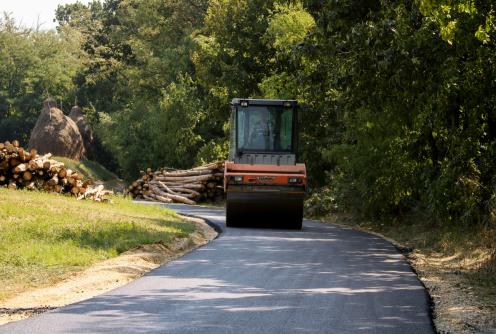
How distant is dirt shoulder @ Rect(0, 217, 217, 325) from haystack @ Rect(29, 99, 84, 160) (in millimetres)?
41314

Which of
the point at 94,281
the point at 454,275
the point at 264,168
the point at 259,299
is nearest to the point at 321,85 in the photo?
the point at 264,168

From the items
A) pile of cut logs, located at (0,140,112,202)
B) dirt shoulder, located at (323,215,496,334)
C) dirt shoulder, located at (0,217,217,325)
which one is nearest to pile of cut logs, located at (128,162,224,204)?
pile of cut logs, located at (0,140,112,202)

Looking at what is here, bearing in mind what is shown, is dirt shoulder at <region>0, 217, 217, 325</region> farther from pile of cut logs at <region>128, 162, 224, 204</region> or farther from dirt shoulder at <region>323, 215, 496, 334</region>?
pile of cut logs at <region>128, 162, 224, 204</region>

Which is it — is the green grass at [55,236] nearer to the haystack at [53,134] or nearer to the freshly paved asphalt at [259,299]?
the freshly paved asphalt at [259,299]

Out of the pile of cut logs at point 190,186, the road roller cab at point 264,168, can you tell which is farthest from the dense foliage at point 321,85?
the pile of cut logs at point 190,186

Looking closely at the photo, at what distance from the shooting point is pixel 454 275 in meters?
14.3

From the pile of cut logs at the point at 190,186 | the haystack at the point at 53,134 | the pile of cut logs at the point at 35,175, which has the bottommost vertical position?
A: the pile of cut logs at the point at 190,186

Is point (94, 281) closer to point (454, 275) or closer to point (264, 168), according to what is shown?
point (454, 275)

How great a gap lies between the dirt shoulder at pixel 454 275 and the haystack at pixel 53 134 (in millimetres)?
37448

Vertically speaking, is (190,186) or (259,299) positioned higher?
(259,299)

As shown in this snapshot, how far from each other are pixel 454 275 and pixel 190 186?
28272 millimetres

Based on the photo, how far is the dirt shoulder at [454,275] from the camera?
9729 mm

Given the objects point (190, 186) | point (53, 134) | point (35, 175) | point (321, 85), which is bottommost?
point (190, 186)

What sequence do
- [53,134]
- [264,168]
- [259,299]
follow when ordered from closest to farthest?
[259,299], [264,168], [53,134]
